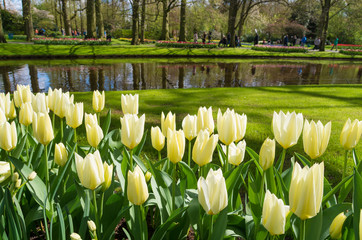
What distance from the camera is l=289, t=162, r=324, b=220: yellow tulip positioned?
880 mm

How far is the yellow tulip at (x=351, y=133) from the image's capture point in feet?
4.62

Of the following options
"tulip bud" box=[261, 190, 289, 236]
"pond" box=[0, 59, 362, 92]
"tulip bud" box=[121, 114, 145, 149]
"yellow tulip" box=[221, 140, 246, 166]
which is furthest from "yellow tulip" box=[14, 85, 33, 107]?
"pond" box=[0, 59, 362, 92]

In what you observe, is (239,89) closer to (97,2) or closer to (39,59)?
(39,59)

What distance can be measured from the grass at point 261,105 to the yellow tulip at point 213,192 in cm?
266

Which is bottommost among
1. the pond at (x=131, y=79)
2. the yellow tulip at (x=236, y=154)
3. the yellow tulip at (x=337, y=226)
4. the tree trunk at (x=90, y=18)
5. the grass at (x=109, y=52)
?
the pond at (x=131, y=79)

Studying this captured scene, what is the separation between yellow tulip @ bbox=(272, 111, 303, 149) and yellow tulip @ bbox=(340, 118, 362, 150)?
24 cm

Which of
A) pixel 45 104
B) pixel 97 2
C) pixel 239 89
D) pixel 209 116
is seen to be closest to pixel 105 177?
pixel 209 116

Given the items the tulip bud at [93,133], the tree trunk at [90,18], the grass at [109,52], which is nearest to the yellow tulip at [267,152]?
the tulip bud at [93,133]

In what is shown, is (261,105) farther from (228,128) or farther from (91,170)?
(91,170)

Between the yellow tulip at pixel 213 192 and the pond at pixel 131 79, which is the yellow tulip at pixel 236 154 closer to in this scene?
the yellow tulip at pixel 213 192

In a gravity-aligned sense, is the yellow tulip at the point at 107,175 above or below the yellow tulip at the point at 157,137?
below

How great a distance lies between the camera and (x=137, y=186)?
1.07m

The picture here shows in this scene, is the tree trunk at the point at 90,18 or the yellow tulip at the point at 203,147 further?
the tree trunk at the point at 90,18

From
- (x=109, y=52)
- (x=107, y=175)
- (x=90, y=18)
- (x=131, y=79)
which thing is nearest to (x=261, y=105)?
(x=107, y=175)
